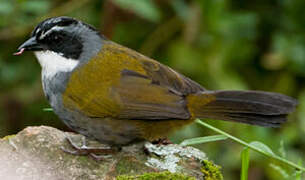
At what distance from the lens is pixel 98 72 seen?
4320 mm

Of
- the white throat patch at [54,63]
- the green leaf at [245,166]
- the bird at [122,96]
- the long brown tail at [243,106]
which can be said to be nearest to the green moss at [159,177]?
the green leaf at [245,166]

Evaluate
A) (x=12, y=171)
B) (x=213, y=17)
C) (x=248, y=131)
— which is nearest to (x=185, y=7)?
(x=213, y=17)

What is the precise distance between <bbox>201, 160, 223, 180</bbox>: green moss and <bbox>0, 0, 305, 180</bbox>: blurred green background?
2.05 m

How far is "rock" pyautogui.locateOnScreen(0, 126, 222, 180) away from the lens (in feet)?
12.2

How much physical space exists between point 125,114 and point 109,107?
13 cm

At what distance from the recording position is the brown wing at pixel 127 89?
4.15 meters

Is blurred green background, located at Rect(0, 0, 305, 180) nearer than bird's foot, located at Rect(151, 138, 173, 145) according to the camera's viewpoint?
No

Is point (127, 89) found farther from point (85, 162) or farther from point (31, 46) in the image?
point (31, 46)

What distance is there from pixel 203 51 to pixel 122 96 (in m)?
2.52

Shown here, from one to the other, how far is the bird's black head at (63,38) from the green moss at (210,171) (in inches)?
48.4

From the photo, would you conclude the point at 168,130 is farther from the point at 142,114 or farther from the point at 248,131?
the point at 248,131

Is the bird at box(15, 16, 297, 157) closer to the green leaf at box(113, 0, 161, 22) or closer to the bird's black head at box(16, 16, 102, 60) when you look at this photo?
the bird's black head at box(16, 16, 102, 60)

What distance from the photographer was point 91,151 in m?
4.06

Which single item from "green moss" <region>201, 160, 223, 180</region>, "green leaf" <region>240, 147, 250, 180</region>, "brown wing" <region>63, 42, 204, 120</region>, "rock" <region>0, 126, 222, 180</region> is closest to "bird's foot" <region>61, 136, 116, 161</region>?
"rock" <region>0, 126, 222, 180</region>
